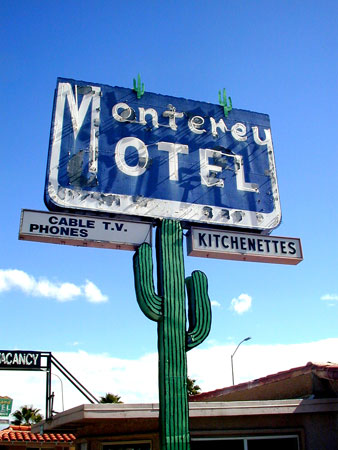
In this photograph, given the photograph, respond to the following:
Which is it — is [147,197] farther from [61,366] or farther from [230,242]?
[61,366]

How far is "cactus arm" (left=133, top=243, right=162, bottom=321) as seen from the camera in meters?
10.4

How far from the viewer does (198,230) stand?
12.3 metres

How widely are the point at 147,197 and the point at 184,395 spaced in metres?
4.76

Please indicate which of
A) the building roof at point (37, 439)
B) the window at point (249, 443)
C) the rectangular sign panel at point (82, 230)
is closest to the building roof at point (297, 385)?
the window at point (249, 443)

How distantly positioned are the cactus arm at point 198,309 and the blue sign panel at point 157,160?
189cm

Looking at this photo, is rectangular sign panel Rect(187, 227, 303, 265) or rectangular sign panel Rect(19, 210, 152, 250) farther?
rectangular sign panel Rect(187, 227, 303, 265)

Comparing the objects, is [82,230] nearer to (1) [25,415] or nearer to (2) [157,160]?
(2) [157,160]

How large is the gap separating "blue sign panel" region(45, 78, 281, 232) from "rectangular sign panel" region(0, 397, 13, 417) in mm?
16202

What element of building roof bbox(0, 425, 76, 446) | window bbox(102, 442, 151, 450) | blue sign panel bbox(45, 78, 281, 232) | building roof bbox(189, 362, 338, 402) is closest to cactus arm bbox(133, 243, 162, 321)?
blue sign panel bbox(45, 78, 281, 232)

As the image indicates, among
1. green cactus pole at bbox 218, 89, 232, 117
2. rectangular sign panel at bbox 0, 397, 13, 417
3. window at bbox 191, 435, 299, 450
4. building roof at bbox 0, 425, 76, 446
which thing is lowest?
window at bbox 191, 435, 299, 450

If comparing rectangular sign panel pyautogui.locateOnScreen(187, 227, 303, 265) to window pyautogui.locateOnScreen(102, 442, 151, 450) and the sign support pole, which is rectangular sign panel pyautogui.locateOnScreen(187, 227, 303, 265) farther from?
the sign support pole

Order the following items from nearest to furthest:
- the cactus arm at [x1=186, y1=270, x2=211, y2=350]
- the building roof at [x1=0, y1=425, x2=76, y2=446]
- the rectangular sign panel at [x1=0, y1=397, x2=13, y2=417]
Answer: the cactus arm at [x1=186, y1=270, x2=211, y2=350]
the building roof at [x1=0, y1=425, x2=76, y2=446]
the rectangular sign panel at [x1=0, y1=397, x2=13, y2=417]

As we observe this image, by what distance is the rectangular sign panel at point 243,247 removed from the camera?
12180mm

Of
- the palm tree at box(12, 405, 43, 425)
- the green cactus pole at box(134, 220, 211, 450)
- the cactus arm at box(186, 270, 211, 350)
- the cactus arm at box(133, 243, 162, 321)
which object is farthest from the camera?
the palm tree at box(12, 405, 43, 425)
